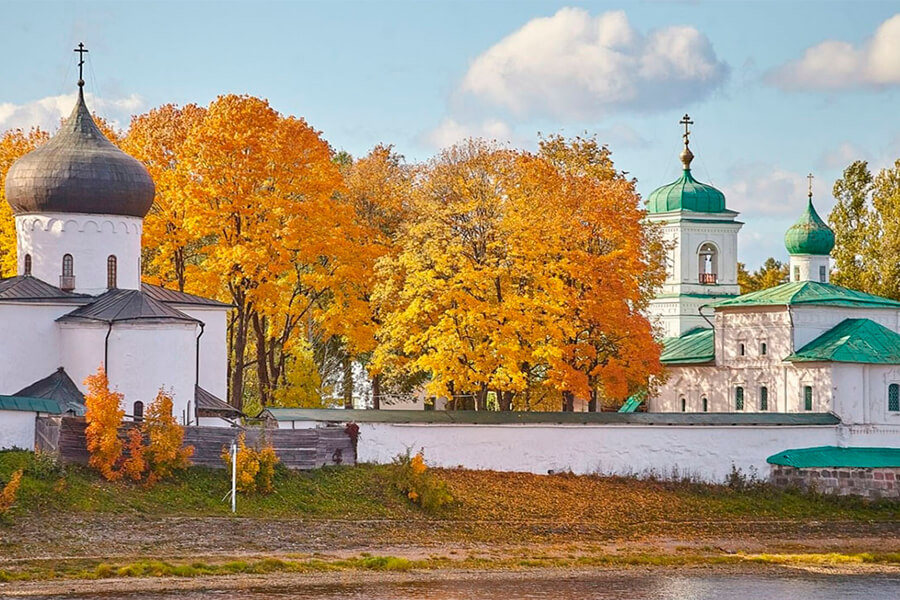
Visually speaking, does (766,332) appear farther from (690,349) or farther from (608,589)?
(608,589)

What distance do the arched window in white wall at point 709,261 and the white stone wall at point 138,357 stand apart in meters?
21.8

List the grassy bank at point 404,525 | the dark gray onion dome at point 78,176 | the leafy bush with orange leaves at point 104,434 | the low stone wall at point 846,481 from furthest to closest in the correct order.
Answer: the low stone wall at point 846,481, the dark gray onion dome at point 78,176, the leafy bush with orange leaves at point 104,434, the grassy bank at point 404,525

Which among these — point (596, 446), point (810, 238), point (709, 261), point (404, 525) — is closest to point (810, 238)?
point (810, 238)

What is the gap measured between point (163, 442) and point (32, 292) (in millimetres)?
5851

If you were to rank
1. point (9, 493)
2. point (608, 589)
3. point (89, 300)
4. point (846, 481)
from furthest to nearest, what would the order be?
1. point (846, 481)
2. point (89, 300)
3. point (9, 493)
4. point (608, 589)

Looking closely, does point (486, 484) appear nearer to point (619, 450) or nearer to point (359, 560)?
point (619, 450)

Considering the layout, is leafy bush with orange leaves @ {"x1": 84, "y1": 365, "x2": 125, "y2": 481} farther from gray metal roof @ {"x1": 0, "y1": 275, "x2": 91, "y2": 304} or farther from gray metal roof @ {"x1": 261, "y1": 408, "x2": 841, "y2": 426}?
gray metal roof @ {"x1": 261, "y1": 408, "x2": 841, "y2": 426}

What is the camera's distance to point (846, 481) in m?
40.5

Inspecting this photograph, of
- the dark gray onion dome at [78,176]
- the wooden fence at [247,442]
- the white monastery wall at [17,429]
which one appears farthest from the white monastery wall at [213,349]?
the white monastery wall at [17,429]

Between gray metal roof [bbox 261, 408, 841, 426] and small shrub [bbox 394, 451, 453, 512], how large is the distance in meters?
2.12

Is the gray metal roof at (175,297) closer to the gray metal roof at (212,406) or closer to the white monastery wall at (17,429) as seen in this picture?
the gray metal roof at (212,406)

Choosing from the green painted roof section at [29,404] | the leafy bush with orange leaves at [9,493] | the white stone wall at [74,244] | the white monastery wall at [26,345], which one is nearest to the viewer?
the leafy bush with orange leaves at [9,493]

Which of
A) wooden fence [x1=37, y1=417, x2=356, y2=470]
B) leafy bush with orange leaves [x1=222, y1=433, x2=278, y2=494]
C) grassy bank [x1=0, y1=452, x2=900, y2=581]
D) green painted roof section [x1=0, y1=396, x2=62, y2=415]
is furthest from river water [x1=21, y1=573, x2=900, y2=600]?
green painted roof section [x1=0, y1=396, x2=62, y2=415]

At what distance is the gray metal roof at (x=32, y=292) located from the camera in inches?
1481
